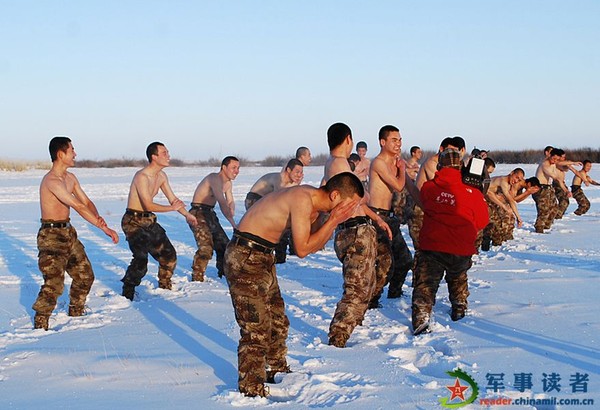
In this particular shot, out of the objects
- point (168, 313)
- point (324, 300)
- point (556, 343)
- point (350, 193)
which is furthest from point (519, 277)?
point (350, 193)

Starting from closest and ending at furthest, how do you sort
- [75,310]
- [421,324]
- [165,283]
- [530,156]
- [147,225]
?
1. [421,324]
2. [75,310]
3. [147,225]
4. [165,283]
5. [530,156]

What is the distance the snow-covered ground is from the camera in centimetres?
479

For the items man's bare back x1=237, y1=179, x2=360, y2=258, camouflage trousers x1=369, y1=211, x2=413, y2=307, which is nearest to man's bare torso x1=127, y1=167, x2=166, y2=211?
camouflage trousers x1=369, y1=211, x2=413, y2=307

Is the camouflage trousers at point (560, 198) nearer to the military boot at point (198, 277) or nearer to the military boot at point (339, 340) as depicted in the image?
the military boot at point (198, 277)

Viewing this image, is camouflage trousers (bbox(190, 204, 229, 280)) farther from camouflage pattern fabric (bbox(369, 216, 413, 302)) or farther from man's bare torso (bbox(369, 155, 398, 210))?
man's bare torso (bbox(369, 155, 398, 210))

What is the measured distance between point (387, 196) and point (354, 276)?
5.44ft

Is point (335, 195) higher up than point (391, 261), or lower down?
higher up

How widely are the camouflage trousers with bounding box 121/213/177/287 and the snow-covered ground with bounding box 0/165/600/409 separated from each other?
399 mm

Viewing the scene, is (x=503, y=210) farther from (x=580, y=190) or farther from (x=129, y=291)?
(x=129, y=291)

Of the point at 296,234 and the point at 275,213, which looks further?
the point at 275,213

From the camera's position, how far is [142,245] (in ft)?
29.4

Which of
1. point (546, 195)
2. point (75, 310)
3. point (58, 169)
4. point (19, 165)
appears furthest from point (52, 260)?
point (19, 165)

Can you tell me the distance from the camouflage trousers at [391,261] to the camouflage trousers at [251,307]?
2677 millimetres

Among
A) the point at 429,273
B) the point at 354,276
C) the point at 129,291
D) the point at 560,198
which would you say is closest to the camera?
the point at 354,276
